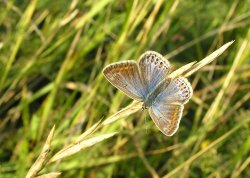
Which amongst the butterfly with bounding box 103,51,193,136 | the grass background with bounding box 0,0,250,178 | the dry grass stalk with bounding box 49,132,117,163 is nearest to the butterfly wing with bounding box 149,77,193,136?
the butterfly with bounding box 103,51,193,136

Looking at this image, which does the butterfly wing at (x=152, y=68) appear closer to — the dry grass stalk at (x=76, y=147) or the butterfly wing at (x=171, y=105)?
the butterfly wing at (x=171, y=105)

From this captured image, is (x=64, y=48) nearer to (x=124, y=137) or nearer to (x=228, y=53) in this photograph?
(x=124, y=137)

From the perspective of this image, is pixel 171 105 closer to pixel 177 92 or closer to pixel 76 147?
pixel 177 92

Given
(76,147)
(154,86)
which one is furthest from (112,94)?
(76,147)

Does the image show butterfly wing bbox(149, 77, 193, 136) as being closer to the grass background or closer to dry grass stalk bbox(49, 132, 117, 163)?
dry grass stalk bbox(49, 132, 117, 163)

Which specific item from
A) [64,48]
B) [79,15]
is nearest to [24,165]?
[64,48]
